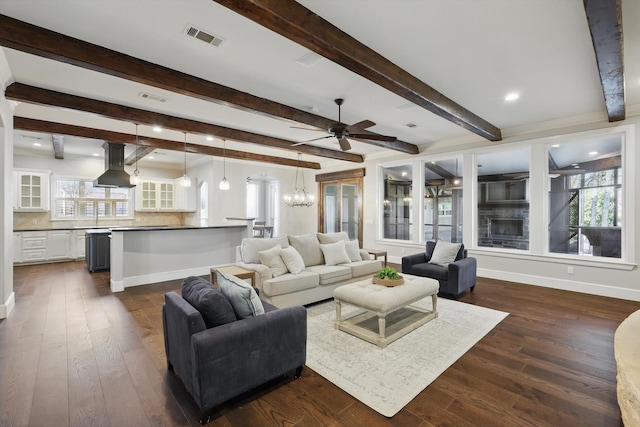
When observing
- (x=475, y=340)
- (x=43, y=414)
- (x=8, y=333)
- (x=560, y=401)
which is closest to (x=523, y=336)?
(x=475, y=340)

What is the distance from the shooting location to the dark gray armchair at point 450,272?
14.3 feet

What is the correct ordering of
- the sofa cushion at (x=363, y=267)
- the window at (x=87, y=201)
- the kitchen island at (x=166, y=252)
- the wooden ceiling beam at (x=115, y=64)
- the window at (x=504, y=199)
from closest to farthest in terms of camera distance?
the wooden ceiling beam at (x=115, y=64) → the sofa cushion at (x=363, y=267) → the kitchen island at (x=166, y=252) → the window at (x=504, y=199) → the window at (x=87, y=201)

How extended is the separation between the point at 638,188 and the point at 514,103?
2.24m

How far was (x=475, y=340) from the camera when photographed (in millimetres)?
3096

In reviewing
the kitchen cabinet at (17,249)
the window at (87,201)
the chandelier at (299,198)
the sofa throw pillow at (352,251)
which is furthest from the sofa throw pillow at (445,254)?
the kitchen cabinet at (17,249)

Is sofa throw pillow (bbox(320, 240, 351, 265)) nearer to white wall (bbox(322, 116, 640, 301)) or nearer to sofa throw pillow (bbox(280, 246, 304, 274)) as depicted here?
sofa throw pillow (bbox(280, 246, 304, 274))

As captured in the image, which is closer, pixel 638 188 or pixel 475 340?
pixel 475 340

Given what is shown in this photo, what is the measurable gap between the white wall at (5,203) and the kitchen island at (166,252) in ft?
4.20

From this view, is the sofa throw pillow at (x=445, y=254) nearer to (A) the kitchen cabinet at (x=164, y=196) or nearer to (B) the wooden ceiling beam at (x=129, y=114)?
(B) the wooden ceiling beam at (x=129, y=114)

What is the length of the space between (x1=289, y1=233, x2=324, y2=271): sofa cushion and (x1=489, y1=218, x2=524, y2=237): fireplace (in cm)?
385

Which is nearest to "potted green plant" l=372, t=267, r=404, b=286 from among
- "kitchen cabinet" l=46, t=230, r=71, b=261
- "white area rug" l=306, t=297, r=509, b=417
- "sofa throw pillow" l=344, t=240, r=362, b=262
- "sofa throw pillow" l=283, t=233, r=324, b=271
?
"white area rug" l=306, t=297, r=509, b=417

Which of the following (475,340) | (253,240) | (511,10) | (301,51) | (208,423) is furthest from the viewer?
(253,240)

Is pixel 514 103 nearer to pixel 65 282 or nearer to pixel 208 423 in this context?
pixel 208 423

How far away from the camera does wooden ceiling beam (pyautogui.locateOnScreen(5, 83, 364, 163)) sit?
3584 mm
